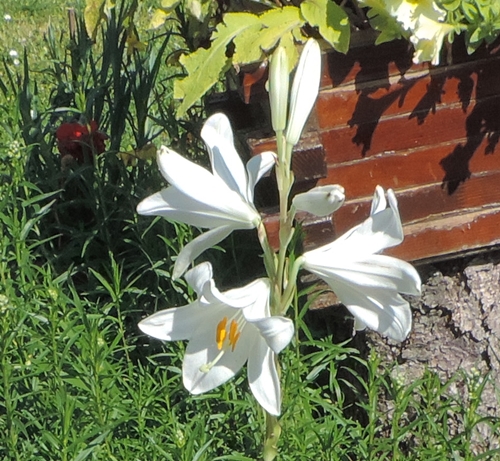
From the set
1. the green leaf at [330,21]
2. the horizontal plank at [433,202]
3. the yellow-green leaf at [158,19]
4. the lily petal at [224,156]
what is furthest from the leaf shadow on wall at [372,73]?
the lily petal at [224,156]

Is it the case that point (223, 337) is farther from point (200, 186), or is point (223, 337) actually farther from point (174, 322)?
point (200, 186)

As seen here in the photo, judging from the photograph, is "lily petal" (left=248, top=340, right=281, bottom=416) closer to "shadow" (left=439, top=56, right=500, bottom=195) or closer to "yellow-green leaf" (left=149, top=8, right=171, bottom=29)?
"shadow" (left=439, top=56, right=500, bottom=195)

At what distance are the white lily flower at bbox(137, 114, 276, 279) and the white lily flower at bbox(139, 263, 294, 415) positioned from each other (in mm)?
89

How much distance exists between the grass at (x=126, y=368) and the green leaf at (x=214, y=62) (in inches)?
16.4

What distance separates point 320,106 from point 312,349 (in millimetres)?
757

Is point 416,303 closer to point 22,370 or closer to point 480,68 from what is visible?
point 480,68

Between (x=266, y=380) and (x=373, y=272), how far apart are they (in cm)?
24

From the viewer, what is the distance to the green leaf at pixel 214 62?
2143mm

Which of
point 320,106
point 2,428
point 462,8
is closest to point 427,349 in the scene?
point 320,106

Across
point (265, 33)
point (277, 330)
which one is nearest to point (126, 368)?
point (265, 33)

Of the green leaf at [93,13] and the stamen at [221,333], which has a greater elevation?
the green leaf at [93,13]

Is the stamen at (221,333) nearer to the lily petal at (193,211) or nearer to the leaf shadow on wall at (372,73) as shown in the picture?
the lily petal at (193,211)

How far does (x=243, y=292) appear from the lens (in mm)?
1391

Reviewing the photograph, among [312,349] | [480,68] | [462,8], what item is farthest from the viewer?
[312,349]
